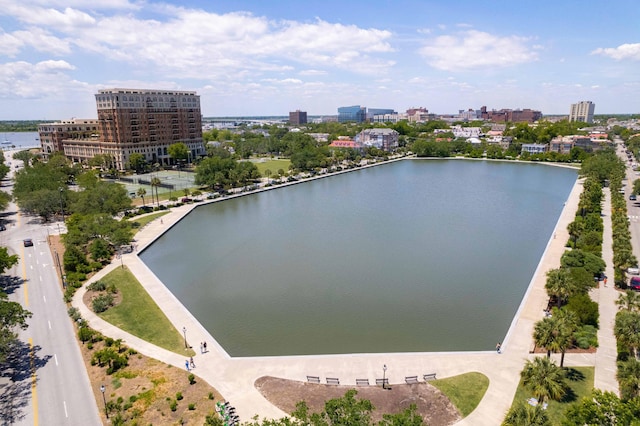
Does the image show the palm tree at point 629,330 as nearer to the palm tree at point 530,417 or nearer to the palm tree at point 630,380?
the palm tree at point 630,380

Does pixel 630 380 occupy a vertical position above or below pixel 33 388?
above

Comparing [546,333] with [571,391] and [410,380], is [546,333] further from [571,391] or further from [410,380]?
[410,380]

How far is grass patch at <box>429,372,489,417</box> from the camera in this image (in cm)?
2168

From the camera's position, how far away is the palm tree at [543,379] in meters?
20.1

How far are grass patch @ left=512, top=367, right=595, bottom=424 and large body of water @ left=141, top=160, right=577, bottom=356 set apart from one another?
5410 mm

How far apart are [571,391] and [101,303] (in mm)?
33893

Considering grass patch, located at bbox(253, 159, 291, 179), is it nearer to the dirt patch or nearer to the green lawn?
the green lawn

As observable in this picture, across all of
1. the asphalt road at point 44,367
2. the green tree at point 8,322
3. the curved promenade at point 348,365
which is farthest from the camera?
the green tree at point 8,322

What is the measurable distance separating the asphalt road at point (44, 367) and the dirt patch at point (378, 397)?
372 inches

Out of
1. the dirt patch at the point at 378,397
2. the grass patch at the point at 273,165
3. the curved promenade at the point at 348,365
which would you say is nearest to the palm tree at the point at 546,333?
the curved promenade at the point at 348,365

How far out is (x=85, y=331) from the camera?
91.8 feet

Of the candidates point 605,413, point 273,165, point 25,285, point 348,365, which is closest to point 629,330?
point 605,413

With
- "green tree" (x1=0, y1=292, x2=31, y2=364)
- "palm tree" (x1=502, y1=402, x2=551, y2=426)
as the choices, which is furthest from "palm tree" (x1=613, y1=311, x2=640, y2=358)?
"green tree" (x1=0, y1=292, x2=31, y2=364)

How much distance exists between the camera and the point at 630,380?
63.2 feet
